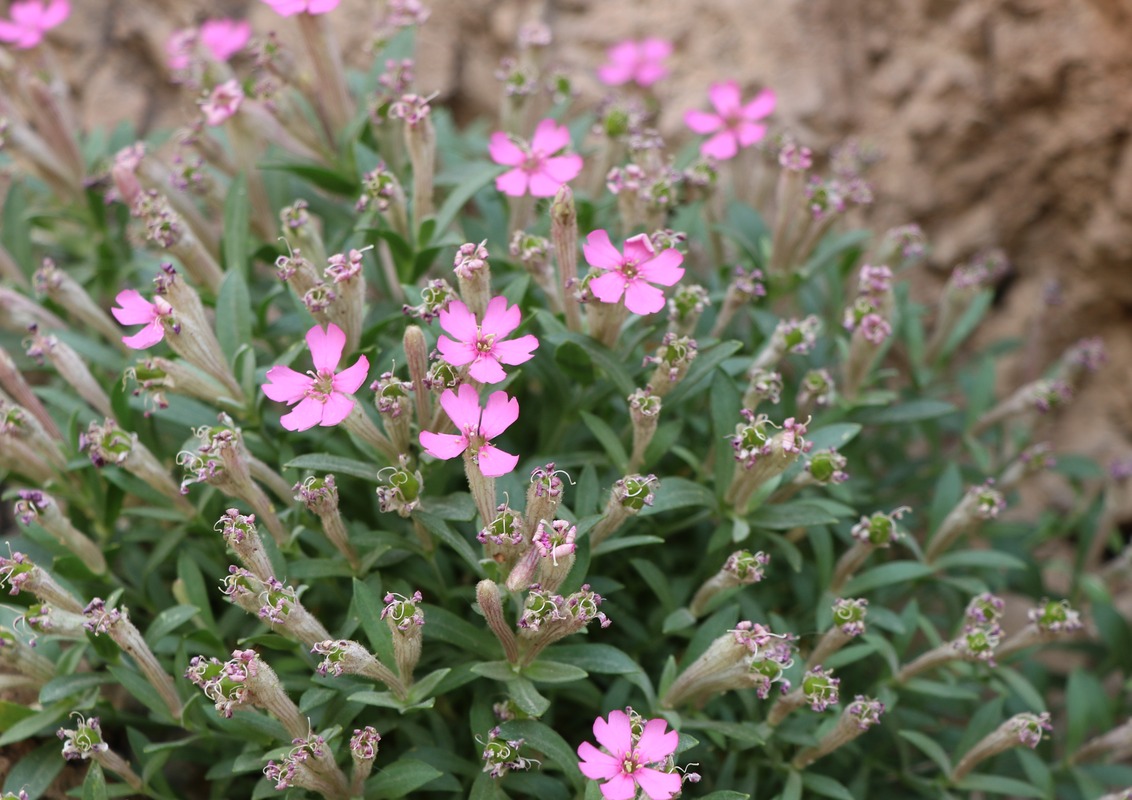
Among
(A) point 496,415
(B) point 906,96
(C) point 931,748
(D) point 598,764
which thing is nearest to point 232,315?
(A) point 496,415

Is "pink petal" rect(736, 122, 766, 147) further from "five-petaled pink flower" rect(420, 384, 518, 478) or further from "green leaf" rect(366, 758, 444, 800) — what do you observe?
"green leaf" rect(366, 758, 444, 800)

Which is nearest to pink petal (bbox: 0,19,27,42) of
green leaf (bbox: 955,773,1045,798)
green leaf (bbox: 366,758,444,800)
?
green leaf (bbox: 366,758,444,800)

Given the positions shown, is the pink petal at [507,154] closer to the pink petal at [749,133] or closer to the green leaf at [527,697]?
the pink petal at [749,133]

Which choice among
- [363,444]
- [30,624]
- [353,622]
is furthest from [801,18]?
[30,624]

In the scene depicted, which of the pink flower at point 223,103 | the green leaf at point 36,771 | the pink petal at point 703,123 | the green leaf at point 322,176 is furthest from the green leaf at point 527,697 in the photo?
the pink petal at point 703,123

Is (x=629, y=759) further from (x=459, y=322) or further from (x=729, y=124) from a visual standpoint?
(x=729, y=124)

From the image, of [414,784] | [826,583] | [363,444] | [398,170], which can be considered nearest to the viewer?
[414,784]

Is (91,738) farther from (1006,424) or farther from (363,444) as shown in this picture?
(1006,424)
